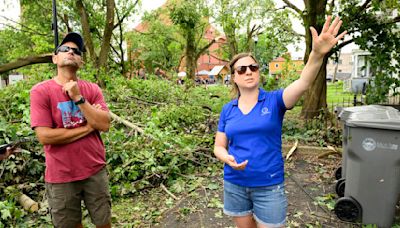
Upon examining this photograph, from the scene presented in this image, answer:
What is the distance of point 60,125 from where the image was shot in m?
2.43

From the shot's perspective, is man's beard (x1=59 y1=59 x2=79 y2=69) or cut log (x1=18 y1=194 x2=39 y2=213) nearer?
man's beard (x1=59 y1=59 x2=79 y2=69)

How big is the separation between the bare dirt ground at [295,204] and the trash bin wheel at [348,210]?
0.29 ft

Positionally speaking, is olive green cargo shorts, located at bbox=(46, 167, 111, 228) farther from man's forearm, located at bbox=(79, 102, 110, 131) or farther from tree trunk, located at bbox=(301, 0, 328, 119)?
tree trunk, located at bbox=(301, 0, 328, 119)

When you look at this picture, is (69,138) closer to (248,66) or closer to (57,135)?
(57,135)

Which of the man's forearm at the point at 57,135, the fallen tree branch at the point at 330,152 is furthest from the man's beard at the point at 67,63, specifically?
the fallen tree branch at the point at 330,152

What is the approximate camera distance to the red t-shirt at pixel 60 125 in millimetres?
2363

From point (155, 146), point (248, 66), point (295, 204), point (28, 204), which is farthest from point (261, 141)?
point (155, 146)

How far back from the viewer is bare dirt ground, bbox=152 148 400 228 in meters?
3.71

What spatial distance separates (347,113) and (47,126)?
131 inches

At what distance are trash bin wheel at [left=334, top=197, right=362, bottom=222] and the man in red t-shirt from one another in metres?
2.58

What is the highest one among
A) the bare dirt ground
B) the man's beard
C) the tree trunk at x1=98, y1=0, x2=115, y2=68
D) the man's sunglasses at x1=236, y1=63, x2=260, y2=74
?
the tree trunk at x1=98, y1=0, x2=115, y2=68

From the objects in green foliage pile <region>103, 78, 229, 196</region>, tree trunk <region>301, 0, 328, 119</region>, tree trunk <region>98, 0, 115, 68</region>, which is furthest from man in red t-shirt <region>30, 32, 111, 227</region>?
tree trunk <region>98, 0, 115, 68</region>

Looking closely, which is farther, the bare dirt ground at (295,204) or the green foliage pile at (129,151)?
the green foliage pile at (129,151)

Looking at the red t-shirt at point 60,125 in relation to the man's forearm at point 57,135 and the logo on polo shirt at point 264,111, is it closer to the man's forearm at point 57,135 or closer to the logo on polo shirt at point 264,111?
the man's forearm at point 57,135
